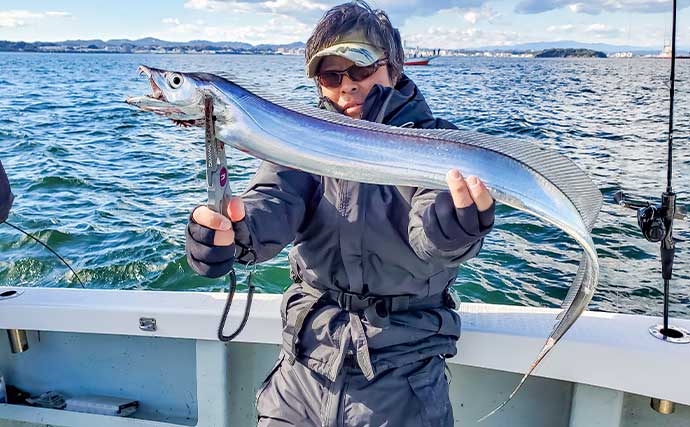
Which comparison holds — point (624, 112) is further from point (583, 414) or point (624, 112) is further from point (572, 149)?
point (583, 414)

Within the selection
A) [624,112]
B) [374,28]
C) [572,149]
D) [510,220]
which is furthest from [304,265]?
[624,112]

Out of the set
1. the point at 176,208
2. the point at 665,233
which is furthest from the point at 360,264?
the point at 176,208

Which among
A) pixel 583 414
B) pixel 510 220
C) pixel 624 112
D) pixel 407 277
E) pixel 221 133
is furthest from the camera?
pixel 624 112

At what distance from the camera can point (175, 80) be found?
6.30 feet

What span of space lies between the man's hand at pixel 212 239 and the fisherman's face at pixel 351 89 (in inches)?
32.5

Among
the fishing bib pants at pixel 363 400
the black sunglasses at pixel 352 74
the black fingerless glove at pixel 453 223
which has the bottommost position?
the fishing bib pants at pixel 363 400

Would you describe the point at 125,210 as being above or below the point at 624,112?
below

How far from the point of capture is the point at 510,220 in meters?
8.92

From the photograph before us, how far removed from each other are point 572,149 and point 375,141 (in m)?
13.5

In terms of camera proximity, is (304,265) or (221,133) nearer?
(221,133)

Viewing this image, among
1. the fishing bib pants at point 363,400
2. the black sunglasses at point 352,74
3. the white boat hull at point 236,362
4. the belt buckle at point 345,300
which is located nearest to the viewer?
the fishing bib pants at point 363,400

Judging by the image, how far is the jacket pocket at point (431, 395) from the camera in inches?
93.4

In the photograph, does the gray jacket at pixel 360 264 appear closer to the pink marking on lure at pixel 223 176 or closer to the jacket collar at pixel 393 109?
the jacket collar at pixel 393 109

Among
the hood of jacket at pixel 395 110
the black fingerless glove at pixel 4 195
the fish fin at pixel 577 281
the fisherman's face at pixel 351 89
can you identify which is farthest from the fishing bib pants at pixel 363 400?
the black fingerless glove at pixel 4 195
